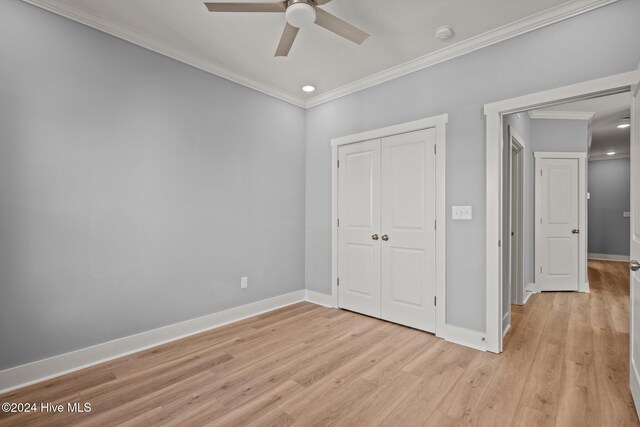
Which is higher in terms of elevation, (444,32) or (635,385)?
(444,32)

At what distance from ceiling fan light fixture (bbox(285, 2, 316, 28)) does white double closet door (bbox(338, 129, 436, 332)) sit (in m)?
1.69

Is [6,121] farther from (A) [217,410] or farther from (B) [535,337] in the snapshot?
(B) [535,337]

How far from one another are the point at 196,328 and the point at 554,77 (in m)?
3.91

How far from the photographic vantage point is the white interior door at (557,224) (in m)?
4.72

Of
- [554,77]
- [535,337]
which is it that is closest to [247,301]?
[535,337]

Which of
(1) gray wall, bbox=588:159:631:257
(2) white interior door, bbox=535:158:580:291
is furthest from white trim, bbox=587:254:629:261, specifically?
(2) white interior door, bbox=535:158:580:291

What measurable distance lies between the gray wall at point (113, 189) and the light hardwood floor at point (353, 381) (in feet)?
1.54

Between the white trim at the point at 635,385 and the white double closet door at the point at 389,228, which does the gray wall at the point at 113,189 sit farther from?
the white trim at the point at 635,385

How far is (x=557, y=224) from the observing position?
4.75 metres

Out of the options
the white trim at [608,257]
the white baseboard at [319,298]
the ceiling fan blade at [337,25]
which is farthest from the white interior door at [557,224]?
the white trim at [608,257]

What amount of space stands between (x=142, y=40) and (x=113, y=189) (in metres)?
1.37

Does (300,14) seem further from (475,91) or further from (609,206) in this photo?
(609,206)

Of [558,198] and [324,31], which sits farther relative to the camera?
[558,198]

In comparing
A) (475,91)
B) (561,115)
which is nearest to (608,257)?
(561,115)
